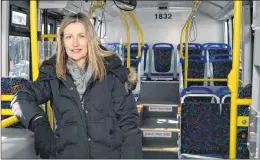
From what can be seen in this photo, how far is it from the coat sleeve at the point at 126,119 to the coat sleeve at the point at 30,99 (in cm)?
42

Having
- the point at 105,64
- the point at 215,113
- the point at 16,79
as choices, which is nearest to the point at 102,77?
the point at 105,64

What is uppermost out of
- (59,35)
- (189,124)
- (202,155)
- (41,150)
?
(59,35)

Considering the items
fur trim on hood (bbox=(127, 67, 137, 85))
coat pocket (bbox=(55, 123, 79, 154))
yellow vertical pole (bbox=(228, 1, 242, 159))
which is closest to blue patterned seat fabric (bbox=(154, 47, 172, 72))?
yellow vertical pole (bbox=(228, 1, 242, 159))

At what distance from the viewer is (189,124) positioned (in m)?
4.90

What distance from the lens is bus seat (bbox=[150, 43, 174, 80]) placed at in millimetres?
10977

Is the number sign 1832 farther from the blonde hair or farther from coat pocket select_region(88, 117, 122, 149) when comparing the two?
coat pocket select_region(88, 117, 122, 149)

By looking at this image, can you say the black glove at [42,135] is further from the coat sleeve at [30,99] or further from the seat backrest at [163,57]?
the seat backrest at [163,57]

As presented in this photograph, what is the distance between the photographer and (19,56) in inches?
224

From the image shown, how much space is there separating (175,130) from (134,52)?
17.2 feet

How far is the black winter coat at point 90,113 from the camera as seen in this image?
6.39 ft

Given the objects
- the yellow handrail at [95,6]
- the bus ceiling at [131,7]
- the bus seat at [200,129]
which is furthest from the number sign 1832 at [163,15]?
the bus seat at [200,129]

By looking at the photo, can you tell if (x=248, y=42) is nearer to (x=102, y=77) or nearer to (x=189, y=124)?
(x=189, y=124)

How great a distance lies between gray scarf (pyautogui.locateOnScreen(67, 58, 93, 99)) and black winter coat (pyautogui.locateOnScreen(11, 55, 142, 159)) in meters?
0.03

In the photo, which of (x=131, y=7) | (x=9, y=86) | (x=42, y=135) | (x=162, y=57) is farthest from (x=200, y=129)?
(x=162, y=57)
